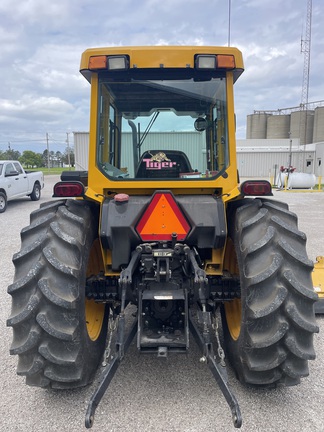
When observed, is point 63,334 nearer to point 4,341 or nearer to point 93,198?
point 93,198

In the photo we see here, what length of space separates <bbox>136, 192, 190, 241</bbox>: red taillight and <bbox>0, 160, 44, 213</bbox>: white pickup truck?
1112 cm

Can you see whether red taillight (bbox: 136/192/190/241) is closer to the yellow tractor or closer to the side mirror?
the yellow tractor

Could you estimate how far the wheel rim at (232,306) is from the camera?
122 inches

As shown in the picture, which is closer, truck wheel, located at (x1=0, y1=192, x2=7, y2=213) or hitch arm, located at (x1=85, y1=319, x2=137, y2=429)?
hitch arm, located at (x1=85, y1=319, x2=137, y2=429)

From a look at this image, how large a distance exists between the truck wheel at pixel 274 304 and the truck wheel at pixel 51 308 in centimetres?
116

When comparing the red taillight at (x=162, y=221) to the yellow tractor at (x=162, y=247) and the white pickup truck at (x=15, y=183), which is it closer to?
the yellow tractor at (x=162, y=247)

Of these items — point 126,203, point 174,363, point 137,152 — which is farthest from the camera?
point 137,152

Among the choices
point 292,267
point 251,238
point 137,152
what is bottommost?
point 292,267

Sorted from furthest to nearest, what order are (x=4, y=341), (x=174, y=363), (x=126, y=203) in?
(x=4, y=341), (x=174, y=363), (x=126, y=203)

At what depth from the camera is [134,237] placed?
286cm

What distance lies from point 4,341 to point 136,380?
60.8 inches

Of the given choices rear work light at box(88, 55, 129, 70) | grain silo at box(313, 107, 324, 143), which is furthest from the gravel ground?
grain silo at box(313, 107, 324, 143)

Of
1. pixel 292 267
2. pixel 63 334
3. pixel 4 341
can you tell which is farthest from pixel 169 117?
pixel 4 341

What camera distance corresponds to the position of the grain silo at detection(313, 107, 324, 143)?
41.9 metres
